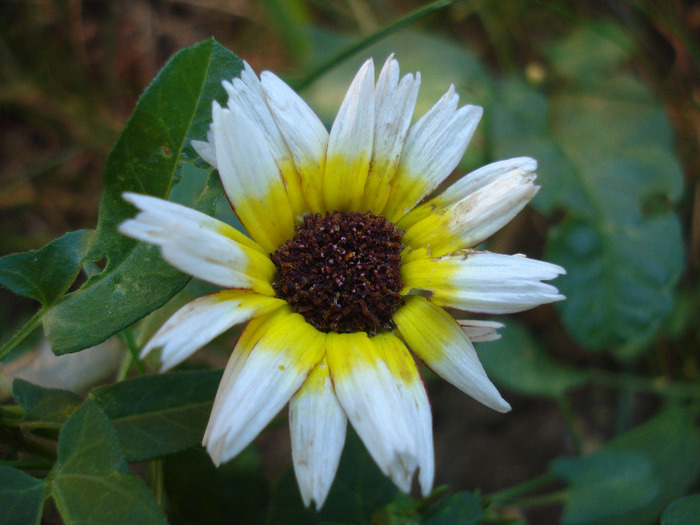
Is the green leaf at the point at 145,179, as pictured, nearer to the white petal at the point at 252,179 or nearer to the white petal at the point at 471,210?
the white petal at the point at 252,179

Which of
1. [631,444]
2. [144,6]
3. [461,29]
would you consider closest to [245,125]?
[631,444]

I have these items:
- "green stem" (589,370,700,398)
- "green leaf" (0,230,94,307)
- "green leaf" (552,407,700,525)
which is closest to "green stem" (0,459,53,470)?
"green leaf" (0,230,94,307)

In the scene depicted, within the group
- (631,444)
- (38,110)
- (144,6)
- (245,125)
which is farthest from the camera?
(144,6)

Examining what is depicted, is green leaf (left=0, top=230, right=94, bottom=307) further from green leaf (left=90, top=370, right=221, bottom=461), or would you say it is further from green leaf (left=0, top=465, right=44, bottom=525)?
green leaf (left=0, top=465, right=44, bottom=525)

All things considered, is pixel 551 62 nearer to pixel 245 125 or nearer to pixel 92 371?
pixel 245 125

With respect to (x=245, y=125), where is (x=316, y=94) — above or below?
below

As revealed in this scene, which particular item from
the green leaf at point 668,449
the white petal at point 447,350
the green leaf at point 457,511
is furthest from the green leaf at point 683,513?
the green leaf at point 668,449

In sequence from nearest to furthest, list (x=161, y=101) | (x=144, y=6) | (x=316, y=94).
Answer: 1. (x=161, y=101)
2. (x=316, y=94)
3. (x=144, y=6)
